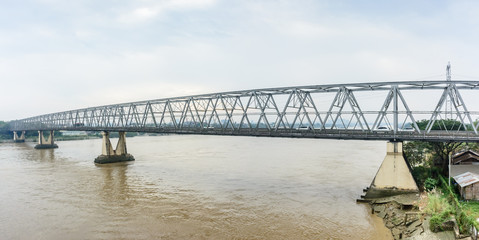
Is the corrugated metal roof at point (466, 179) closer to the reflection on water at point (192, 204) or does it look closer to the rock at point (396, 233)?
the rock at point (396, 233)

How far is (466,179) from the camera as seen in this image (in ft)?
66.5

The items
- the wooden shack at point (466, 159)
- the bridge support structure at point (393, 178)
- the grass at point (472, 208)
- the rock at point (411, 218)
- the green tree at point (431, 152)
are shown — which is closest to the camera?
the grass at point (472, 208)

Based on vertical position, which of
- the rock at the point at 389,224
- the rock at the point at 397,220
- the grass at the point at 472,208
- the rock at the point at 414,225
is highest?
the grass at the point at 472,208

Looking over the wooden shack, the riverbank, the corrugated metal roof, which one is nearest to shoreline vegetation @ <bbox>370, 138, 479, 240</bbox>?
the riverbank

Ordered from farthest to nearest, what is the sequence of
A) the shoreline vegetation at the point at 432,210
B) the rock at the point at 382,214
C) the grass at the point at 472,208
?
the rock at the point at 382,214
the grass at the point at 472,208
the shoreline vegetation at the point at 432,210

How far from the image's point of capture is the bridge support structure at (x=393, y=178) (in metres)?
23.0

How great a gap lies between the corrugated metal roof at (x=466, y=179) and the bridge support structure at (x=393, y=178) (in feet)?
9.22

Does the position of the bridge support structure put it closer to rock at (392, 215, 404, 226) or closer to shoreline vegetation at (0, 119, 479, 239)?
shoreline vegetation at (0, 119, 479, 239)

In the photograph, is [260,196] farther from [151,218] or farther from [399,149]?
[399,149]

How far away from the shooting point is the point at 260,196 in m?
27.2

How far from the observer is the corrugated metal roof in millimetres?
19181

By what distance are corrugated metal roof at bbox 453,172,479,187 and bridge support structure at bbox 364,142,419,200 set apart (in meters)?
2.81

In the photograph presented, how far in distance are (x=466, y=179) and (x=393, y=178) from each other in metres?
4.58

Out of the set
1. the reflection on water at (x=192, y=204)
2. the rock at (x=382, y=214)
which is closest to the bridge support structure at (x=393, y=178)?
the reflection on water at (x=192, y=204)
